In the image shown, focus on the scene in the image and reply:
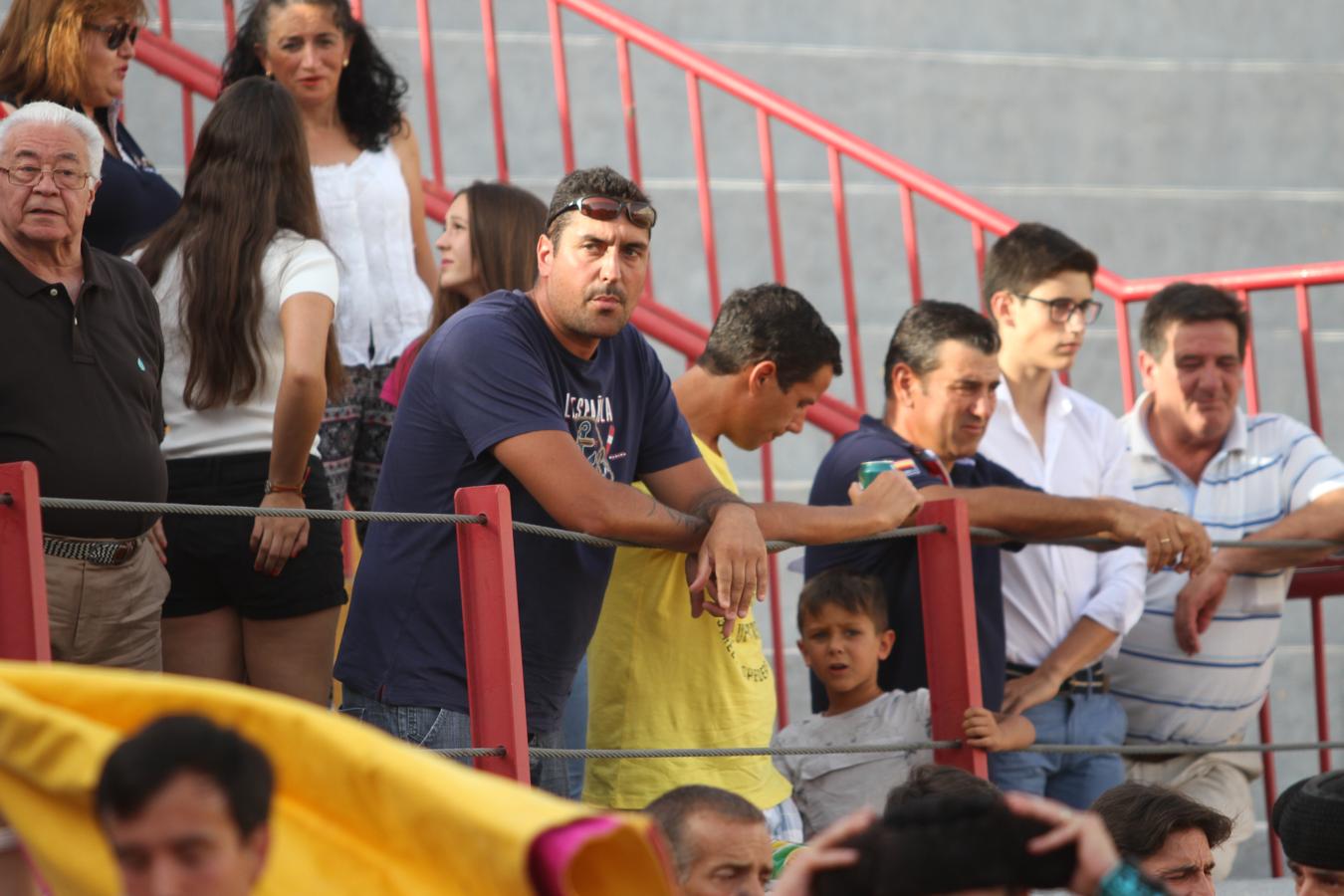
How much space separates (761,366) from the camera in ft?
13.0

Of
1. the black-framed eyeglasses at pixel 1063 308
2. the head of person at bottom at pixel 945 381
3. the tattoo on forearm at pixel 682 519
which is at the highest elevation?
the black-framed eyeglasses at pixel 1063 308

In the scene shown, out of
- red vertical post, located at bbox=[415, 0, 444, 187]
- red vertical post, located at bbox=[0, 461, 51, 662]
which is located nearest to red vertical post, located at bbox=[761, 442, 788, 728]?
red vertical post, located at bbox=[415, 0, 444, 187]

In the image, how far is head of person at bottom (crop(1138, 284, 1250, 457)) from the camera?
15.7 feet

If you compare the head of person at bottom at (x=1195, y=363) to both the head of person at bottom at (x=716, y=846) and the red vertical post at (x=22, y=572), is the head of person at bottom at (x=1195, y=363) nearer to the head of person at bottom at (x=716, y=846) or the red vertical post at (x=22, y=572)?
the head of person at bottom at (x=716, y=846)

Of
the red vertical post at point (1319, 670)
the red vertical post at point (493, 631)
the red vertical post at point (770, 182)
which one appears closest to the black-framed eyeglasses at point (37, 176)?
the red vertical post at point (493, 631)

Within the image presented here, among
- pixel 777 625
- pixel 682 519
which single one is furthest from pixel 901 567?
pixel 777 625

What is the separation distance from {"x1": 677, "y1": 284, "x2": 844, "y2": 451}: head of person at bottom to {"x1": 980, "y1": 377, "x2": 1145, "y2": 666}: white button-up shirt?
0.65 m

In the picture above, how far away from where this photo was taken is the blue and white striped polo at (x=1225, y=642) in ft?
15.1

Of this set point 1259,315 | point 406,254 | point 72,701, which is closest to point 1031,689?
point 406,254

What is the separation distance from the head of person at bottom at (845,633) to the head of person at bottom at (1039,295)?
0.94 m

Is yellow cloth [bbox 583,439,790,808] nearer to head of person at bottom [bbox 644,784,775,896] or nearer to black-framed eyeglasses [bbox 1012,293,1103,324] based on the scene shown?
head of person at bottom [bbox 644,784,775,896]

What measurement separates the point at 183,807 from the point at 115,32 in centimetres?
266

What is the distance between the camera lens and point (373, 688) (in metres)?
3.23

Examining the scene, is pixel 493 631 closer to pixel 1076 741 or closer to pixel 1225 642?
pixel 1076 741
